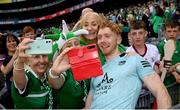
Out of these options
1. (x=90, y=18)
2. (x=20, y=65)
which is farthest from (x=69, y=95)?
(x=90, y=18)

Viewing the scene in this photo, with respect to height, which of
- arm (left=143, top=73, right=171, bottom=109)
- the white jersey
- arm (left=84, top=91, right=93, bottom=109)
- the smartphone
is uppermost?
the smartphone

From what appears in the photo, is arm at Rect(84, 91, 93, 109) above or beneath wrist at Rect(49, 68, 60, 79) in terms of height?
beneath

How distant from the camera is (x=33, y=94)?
→ 307 centimetres

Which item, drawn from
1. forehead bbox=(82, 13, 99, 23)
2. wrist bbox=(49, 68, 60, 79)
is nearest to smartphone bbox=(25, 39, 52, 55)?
wrist bbox=(49, 68, 60, 79)

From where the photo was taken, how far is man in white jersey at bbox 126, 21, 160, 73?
4.36m

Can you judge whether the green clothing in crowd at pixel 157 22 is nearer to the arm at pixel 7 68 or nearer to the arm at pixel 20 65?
the arm at pixel 7 68

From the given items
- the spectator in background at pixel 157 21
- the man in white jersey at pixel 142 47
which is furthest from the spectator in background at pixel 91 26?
the spectator in background at pixel 157 21

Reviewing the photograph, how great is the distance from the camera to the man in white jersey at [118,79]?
3025 mm

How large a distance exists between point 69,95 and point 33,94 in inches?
12.8

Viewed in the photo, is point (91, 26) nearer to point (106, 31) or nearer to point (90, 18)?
point (90, 18)

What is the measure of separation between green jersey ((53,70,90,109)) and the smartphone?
37cm

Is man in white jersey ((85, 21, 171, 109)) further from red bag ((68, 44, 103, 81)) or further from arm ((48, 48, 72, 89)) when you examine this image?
arm ((48, 48, 72, 89))

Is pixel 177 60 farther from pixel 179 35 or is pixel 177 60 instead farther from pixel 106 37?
pixel 106 37

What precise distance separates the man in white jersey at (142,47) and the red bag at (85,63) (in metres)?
1.45
